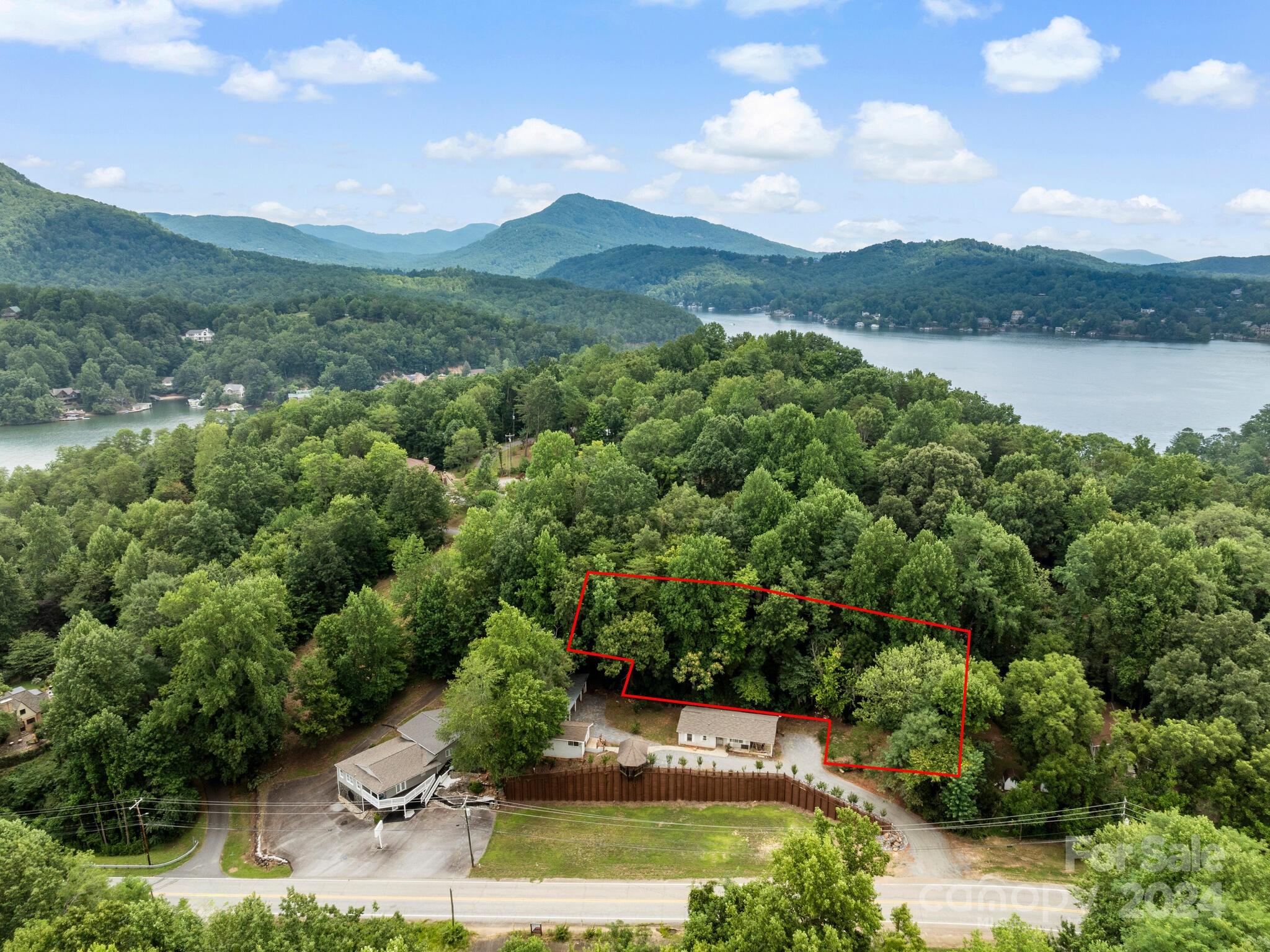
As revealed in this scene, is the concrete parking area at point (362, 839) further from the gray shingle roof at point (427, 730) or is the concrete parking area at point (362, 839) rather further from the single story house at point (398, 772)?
the gray shingle roof at point (427, 730)

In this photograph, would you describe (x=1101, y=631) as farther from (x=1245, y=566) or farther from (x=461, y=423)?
(x=461, y=423)

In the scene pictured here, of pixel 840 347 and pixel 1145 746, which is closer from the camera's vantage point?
pixel 1145 746

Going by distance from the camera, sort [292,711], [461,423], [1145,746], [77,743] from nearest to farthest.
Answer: [1145,746] < [77,743] < [292,711] < [461,423]

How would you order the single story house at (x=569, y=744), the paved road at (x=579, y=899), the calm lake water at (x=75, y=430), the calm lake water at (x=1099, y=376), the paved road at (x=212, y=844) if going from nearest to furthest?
1. the paved road at (x=579, y=899)
2. the paved road at (x=212, y=844)
3. the single story house at (x=569, y=744)
4. the calm lake water at (x=75, y=430)
5. the calm lake water at (x=1099, y=376)

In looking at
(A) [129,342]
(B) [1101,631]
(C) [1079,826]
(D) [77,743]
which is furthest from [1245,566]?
(A) [129,342]

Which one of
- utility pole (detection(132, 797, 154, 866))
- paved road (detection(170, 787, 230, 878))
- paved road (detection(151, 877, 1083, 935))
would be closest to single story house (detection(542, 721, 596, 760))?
paved road (detection(151, 877, 1083, 935))

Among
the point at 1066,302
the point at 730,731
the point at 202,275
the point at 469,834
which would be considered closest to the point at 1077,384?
the point at 1066,302

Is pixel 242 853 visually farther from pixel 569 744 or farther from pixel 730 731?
pixel 730 731

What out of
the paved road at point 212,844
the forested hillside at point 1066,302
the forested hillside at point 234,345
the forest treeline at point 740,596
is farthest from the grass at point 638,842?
the forested hillside at point 1066,302
